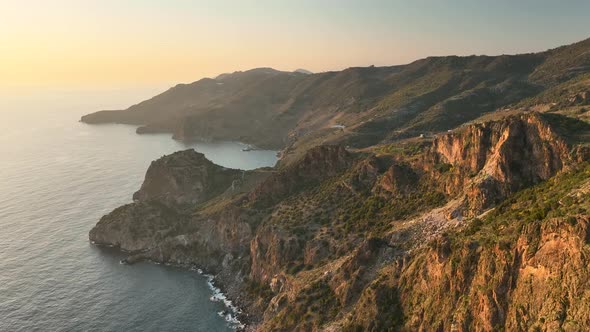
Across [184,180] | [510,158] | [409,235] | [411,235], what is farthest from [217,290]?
[510,158]

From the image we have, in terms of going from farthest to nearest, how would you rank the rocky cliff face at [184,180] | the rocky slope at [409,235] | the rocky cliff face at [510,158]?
the rocky cliff face at [184,180]
the rocky cliff face at [510,158]
the rocky slope at [409,235]

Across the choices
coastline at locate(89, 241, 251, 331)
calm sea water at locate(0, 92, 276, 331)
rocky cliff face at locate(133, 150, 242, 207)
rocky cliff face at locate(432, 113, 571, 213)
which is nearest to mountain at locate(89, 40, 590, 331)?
rocky cliff face at locate(432, 113, 571, 213)

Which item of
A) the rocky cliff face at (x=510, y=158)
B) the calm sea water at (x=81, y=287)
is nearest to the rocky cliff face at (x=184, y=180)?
the calm sea water at (x=81, y=287)

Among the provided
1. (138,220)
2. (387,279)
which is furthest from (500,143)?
(138,220)

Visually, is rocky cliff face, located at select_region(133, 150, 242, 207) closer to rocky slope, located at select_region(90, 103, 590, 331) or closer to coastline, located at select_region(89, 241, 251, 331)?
rocky slope, located at select_region(90, 103, 590, 331)

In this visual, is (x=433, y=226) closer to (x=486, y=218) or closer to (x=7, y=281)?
(x=486, y=218)

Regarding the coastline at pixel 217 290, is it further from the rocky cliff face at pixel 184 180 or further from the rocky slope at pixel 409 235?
the rocky cliff face at pixel 184 180

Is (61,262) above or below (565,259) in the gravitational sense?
below

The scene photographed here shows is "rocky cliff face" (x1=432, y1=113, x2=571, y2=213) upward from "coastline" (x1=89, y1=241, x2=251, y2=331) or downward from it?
upward
